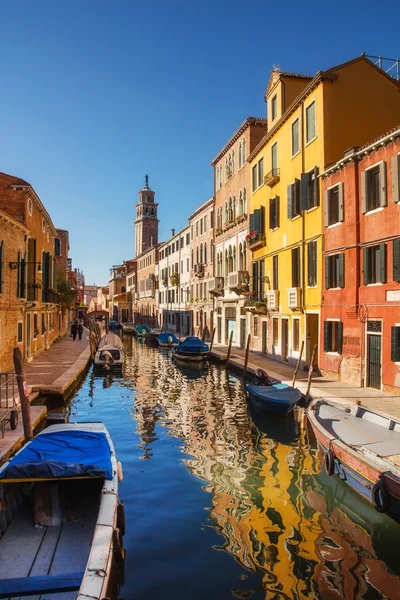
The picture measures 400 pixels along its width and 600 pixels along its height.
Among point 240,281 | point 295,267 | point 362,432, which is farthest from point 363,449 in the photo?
point 240,281

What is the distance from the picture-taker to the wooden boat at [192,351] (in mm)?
25656

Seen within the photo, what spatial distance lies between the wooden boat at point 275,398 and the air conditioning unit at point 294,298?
6.04 meters

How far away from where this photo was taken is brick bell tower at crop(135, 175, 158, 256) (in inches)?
3187

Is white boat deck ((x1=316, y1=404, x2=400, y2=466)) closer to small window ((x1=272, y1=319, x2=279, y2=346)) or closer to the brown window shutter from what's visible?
the brown window shutter

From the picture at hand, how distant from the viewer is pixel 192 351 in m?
25.8

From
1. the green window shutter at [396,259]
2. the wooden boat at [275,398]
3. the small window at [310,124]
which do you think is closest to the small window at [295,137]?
the small window at [310,124]

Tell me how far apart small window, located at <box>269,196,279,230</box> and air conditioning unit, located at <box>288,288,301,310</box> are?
4.13 meters

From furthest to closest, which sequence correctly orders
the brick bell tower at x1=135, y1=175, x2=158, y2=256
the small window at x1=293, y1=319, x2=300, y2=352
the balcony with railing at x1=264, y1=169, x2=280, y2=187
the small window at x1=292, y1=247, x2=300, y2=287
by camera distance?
the brick bell tower at x1=135, y1=175, x2=158, y2=256, the balcony with railing at x1=264, y1=169, x2=280, y2=187, the small window at x1=293, y1=319, x2=300, y2=352, the small window at x1=292, y1=247, x2=300, y2=287

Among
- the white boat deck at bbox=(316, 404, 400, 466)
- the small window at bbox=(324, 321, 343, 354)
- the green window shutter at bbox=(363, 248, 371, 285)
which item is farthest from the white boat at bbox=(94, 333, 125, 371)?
the white boat deck at bbox=(316, 404, 400, 466)

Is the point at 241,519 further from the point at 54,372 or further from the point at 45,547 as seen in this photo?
the point at 54,372

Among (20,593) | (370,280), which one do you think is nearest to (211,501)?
(20,593)

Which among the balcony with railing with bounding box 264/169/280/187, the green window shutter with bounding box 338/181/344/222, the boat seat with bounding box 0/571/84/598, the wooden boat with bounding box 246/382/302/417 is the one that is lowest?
the boat seat with bounding box 0/571/84/598

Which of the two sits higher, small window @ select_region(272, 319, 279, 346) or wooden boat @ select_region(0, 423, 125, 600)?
small window @ select_region(272, 319, 279, 346)

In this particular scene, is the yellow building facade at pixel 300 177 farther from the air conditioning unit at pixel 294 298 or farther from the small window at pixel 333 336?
the small window at pixel 333 336
